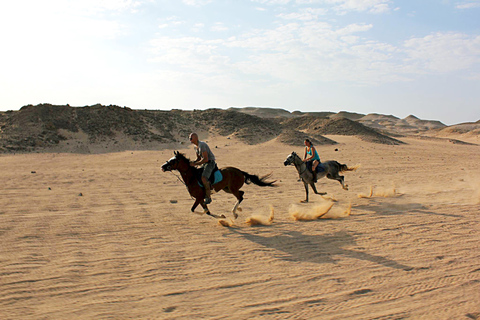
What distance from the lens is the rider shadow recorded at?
612 centimetres

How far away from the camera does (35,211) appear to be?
9.68 meters

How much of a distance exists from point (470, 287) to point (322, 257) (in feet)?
7.27

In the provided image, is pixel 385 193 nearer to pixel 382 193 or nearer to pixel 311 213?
pixel 382 193

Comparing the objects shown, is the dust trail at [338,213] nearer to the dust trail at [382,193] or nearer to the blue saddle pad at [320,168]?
the blue saddle pad at [320,168]

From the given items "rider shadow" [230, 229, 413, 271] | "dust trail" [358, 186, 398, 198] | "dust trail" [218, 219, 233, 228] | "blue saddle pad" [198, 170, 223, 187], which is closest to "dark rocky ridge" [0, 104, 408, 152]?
"dust trail" [358, 186, 398, 198]

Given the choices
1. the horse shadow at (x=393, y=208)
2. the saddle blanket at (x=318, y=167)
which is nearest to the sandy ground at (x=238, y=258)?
the horse shadow at (x=393, y=208)

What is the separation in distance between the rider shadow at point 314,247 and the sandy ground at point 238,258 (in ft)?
0.12

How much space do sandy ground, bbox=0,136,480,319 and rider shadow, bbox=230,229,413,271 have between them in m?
0.04

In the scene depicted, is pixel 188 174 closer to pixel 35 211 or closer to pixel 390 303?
pixel 35 211

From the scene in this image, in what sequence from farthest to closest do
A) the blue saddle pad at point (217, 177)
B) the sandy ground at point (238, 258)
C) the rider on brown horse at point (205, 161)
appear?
1. the blue saddle pad at point (217, 177)
2. the rider on brown horse at point (205, 161)
3. the sandy ground at point (238, 258)

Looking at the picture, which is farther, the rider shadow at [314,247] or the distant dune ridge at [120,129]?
the distant dune ridge at [120,129]

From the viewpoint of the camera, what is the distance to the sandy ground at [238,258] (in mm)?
4500

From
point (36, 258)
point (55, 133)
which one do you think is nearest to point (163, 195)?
point (36, 258)

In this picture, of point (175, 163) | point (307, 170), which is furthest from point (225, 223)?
point (307, 170)
